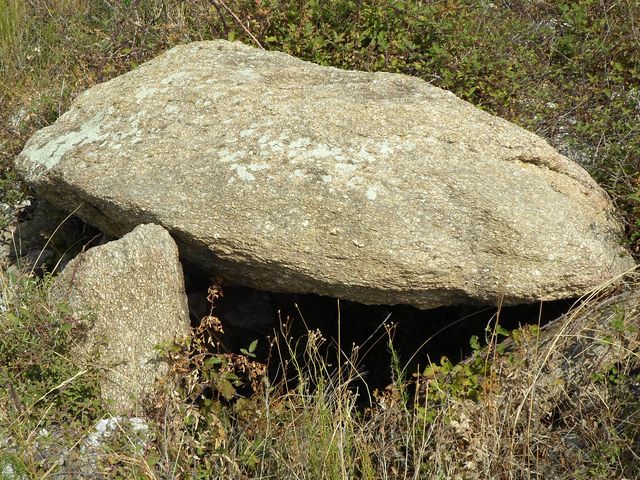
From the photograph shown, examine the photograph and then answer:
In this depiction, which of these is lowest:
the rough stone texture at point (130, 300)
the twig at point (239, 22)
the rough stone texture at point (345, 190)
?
the rough stone texture at point (130, 300)

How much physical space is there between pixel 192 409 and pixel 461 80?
253 centimetres

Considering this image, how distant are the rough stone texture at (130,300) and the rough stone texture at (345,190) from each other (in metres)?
0.15

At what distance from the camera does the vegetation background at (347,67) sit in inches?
125

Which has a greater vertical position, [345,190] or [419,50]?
[419,50]

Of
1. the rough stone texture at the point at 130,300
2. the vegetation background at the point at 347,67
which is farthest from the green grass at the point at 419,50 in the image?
the rough stone texture at the point at 130,300

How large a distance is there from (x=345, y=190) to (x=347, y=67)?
155 centimetres

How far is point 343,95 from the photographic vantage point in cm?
409

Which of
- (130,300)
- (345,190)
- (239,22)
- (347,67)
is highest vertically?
(239,22)

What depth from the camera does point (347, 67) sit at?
498 cm

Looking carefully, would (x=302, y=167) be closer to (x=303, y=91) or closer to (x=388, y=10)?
(x=303, y=91)

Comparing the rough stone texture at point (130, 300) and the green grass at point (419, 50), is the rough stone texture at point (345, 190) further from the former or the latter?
the green grass at point (419, 50)

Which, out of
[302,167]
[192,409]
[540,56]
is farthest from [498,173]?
[540,56]

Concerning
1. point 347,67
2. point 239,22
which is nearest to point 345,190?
point 347,67

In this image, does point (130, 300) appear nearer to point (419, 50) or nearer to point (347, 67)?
point (347, 67)
